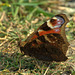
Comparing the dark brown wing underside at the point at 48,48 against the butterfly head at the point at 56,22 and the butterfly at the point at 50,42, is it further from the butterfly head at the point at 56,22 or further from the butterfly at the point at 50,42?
the butterfly head at the point at 56,22

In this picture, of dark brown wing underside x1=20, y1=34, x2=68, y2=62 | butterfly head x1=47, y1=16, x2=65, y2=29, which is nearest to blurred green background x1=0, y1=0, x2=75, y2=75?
dark brown wing underside x1=20, y1=34, x2=68, y2=62

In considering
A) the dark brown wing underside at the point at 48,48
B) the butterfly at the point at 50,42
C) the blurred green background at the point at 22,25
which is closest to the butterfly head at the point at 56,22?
the butterfly at the point at 50,42

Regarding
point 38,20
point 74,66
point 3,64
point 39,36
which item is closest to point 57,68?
point 74,66

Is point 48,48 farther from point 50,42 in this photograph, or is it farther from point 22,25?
point 22,25

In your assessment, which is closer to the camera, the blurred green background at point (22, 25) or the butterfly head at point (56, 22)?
the butterfly head at point (56, 22)

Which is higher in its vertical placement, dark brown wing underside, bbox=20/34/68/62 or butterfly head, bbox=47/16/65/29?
butterfly head, bbox=47/16/65/29

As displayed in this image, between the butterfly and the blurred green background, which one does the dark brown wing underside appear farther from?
the blurred green background

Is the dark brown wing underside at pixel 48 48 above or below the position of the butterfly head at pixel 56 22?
below

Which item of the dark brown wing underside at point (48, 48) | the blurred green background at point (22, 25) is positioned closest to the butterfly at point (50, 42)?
the dark brown wing underside at point (48, 48)
